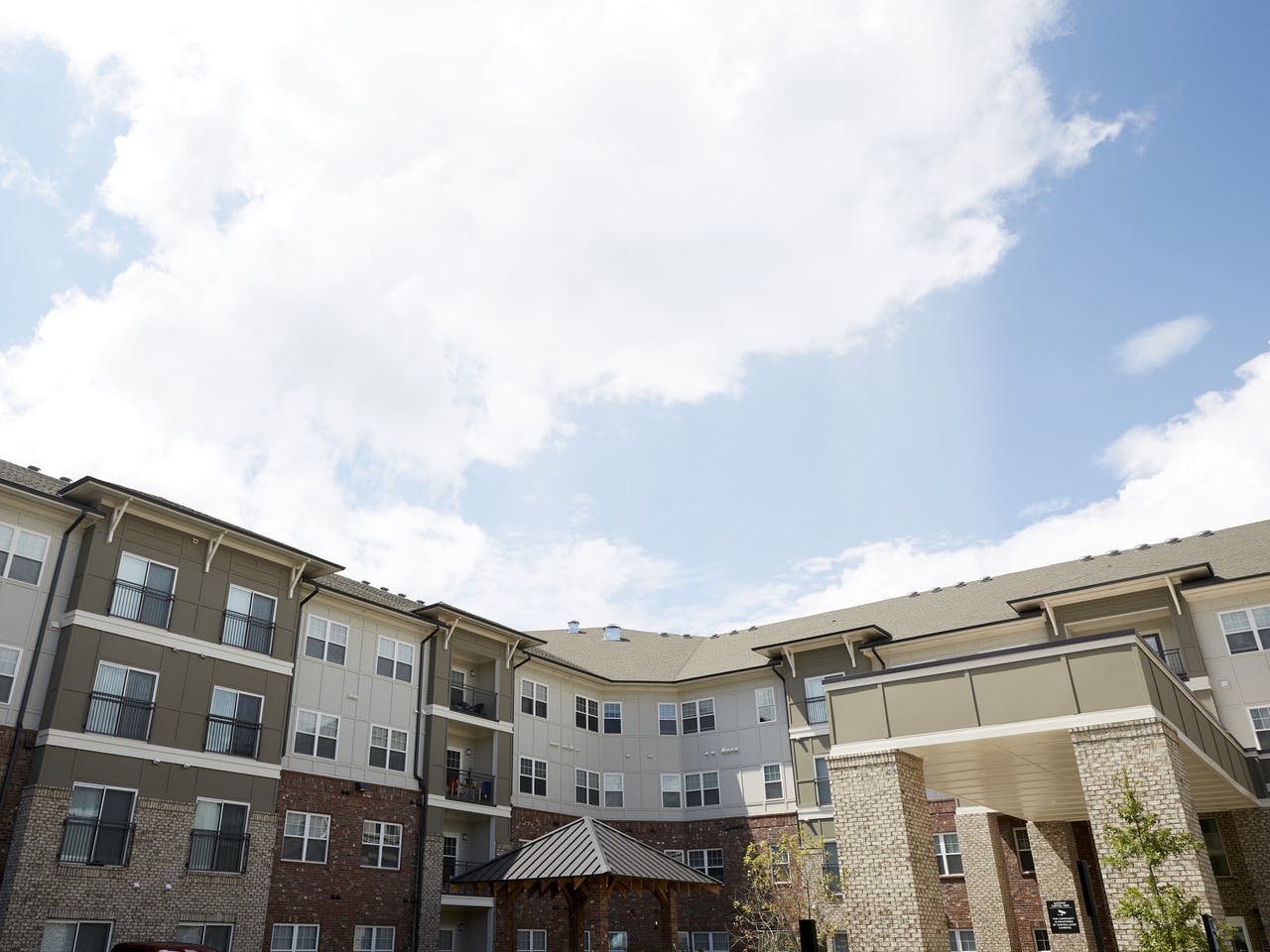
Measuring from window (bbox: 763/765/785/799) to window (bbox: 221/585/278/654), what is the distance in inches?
814

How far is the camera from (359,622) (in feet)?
103

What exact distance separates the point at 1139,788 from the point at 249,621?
76.0ft

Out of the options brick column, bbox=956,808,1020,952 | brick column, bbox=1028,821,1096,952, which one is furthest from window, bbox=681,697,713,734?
brick column, bbox=1028,821,1096,952

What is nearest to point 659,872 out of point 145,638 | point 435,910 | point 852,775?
point 852,775

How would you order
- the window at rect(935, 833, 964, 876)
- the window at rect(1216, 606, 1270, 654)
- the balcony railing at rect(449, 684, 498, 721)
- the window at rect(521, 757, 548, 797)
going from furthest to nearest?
the window at rect(521, 757, 548, 797), the balcony railing at rect(449, 684, 498, 721), the window at rect(935, 833, 964, 876), the window at rect(1216, 606, 1270, 654)

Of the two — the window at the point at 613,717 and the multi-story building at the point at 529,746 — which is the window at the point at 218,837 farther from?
the window at the point at 613,717

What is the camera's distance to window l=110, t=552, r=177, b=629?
80.7ft

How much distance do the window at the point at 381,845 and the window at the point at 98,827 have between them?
770 centimetres

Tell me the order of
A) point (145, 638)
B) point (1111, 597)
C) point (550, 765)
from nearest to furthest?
point (145, 638)
point (1111, 597)
point (550, 765)

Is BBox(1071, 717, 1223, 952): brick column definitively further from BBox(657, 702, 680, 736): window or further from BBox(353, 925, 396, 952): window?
BBox(657, 702, 680, 736): window

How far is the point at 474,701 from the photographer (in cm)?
3547

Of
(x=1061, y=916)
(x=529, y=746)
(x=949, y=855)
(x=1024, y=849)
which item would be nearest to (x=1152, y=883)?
(x=1061, y=916)

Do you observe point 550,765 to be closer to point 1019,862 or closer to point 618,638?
point 618,638

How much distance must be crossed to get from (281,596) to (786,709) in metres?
20.7
